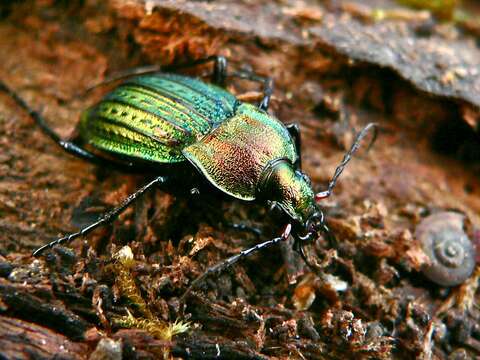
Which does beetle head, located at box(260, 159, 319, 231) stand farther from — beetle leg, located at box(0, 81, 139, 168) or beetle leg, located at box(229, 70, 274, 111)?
beetle leg, located at box(0, 81, 139, 168)

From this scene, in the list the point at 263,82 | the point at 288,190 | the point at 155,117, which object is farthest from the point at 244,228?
the point at 263,82

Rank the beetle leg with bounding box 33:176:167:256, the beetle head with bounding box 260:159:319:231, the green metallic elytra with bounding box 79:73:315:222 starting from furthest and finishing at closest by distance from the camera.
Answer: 1. the green metallic elytra with bounding box 79:73:315:222
2. the beetle head with bounding box 260:159:319:231
3. the beetle leg with bounding box 33:176:167:256

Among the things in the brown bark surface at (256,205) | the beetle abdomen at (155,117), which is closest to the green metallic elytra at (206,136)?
the beetle abdomen at (155,117)

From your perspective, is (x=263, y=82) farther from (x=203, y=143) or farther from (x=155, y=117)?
(x=155, y=117)

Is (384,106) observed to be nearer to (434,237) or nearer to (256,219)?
(434,237)

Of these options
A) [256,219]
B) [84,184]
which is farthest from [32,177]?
[256,219]

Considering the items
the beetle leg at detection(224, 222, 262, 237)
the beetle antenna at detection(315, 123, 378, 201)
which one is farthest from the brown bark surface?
the beetle antenna at detection(315, 123, 378, 201)
